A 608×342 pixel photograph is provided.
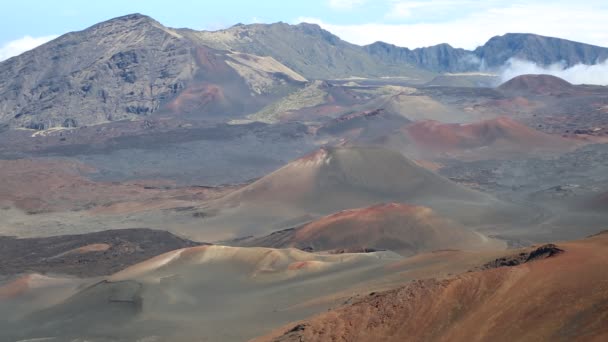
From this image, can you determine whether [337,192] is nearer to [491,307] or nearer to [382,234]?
[382,234]

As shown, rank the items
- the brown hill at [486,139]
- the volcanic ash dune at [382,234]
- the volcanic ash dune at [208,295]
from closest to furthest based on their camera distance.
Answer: the volcanic ash dune at [208,295]
the volcanic ash dune at [382,234]
the brown hill at [486,139]

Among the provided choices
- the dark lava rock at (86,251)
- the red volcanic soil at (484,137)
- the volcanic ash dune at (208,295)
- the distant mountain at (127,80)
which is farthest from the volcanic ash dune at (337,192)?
the distant mountain at (127,80)

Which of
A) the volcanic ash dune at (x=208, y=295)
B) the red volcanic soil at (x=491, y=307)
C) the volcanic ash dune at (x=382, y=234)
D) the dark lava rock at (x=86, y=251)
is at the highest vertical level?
the red volcanic soil at (x=491, y=307)

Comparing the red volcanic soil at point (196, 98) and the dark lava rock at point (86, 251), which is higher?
the red volcanic soil at point (196, 98)

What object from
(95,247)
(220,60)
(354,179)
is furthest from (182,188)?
(220,60)

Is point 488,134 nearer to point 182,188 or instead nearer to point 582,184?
point 582,184

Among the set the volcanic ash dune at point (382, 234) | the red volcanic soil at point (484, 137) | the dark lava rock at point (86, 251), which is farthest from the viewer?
the red volcanic soil at point (484, 137)

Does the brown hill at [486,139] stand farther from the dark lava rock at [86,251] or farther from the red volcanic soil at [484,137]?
the dark lava rock at [86,251]
